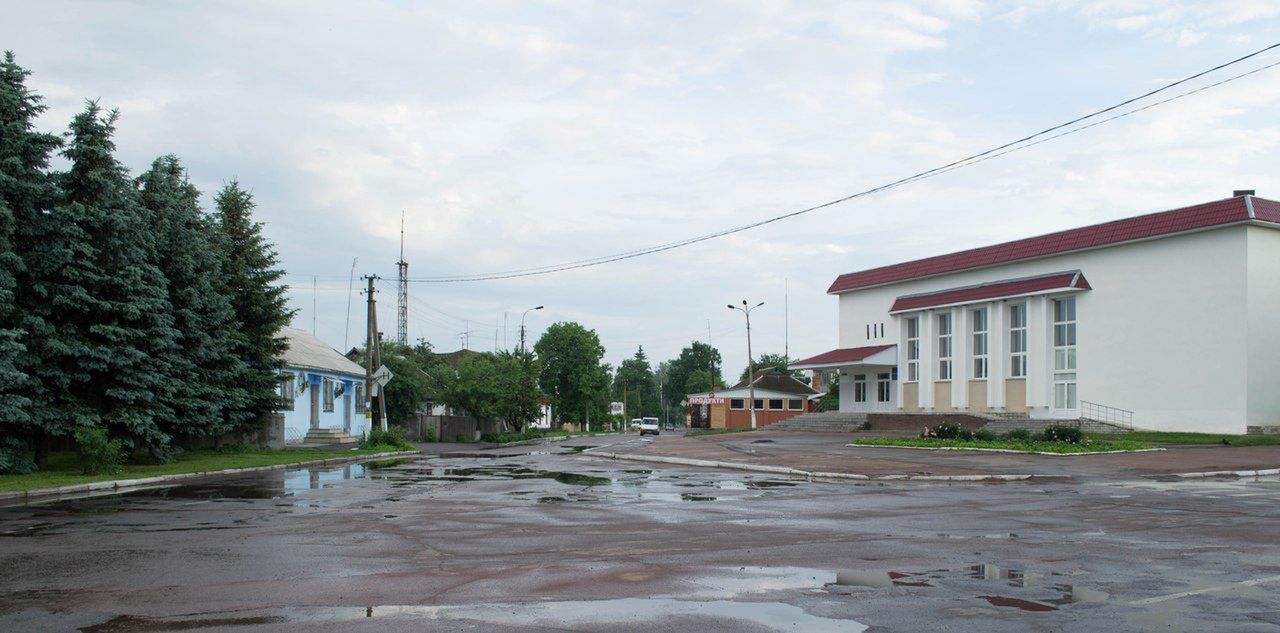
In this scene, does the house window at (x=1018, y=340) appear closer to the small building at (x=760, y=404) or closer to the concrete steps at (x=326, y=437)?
the small building at (x=760, y=404)

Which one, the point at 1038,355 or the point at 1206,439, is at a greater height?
the point at 1038,355

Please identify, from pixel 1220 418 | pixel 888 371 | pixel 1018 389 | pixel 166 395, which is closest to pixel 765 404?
pixel 888 371

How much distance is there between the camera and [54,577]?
8.71 metres

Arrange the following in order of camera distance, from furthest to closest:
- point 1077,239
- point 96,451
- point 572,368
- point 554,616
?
point 572,368 → point 1077,239 → point 96,451 → point 554,616

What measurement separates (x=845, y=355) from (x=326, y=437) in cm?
3032

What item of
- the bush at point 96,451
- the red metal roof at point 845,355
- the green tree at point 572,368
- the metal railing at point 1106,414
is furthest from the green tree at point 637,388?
the bush at point 96,451

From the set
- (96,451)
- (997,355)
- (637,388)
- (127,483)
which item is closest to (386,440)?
(96,451)

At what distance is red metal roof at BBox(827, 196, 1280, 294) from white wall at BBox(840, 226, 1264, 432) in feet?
1.93

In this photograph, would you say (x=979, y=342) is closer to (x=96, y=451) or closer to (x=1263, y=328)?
(x=1263, y=328)

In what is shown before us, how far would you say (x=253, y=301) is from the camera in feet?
110

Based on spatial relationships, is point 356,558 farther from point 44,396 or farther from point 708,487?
point 44,396

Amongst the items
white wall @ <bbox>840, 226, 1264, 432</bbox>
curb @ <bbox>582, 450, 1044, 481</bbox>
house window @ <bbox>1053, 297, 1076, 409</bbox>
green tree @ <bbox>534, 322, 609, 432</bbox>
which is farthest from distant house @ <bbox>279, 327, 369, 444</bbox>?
green tree @ <bbox>534, 322, 609, 432</bbox>

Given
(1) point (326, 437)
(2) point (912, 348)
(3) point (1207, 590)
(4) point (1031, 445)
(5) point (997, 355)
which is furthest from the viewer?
(2) point (912, 348)

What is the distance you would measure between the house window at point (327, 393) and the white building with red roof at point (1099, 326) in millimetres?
28407
